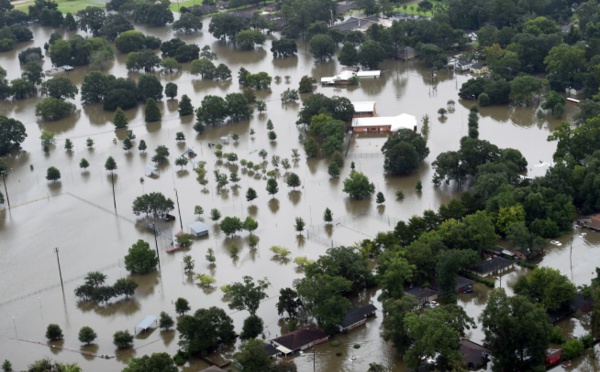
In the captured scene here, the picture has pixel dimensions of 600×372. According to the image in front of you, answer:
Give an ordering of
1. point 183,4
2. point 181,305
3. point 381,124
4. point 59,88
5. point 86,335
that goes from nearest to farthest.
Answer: point 86,335, point 181,305, point 381,124, point 59,88, point 183,4

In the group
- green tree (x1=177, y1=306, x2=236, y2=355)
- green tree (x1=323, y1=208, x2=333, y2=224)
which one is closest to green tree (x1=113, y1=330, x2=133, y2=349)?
green tree (x1=177, y1=306, x2=236, y2=355)

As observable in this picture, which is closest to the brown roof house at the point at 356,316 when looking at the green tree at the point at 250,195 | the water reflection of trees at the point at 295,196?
the water reflection of trees at the point at 295,196

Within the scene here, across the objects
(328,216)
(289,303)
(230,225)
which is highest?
(230,225)

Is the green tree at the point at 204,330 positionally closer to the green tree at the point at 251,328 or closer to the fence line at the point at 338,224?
the green tree at the point at 251,328

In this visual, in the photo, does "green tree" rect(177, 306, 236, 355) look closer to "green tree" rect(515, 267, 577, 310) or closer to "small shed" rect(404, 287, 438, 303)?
"small shed" rect(404, 287, 438, 303)

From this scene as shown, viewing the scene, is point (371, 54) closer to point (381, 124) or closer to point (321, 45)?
point (321, 45)

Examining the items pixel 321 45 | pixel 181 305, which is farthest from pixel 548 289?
pixel 321 45

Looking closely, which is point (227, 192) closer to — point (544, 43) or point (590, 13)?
point (544, 43)
